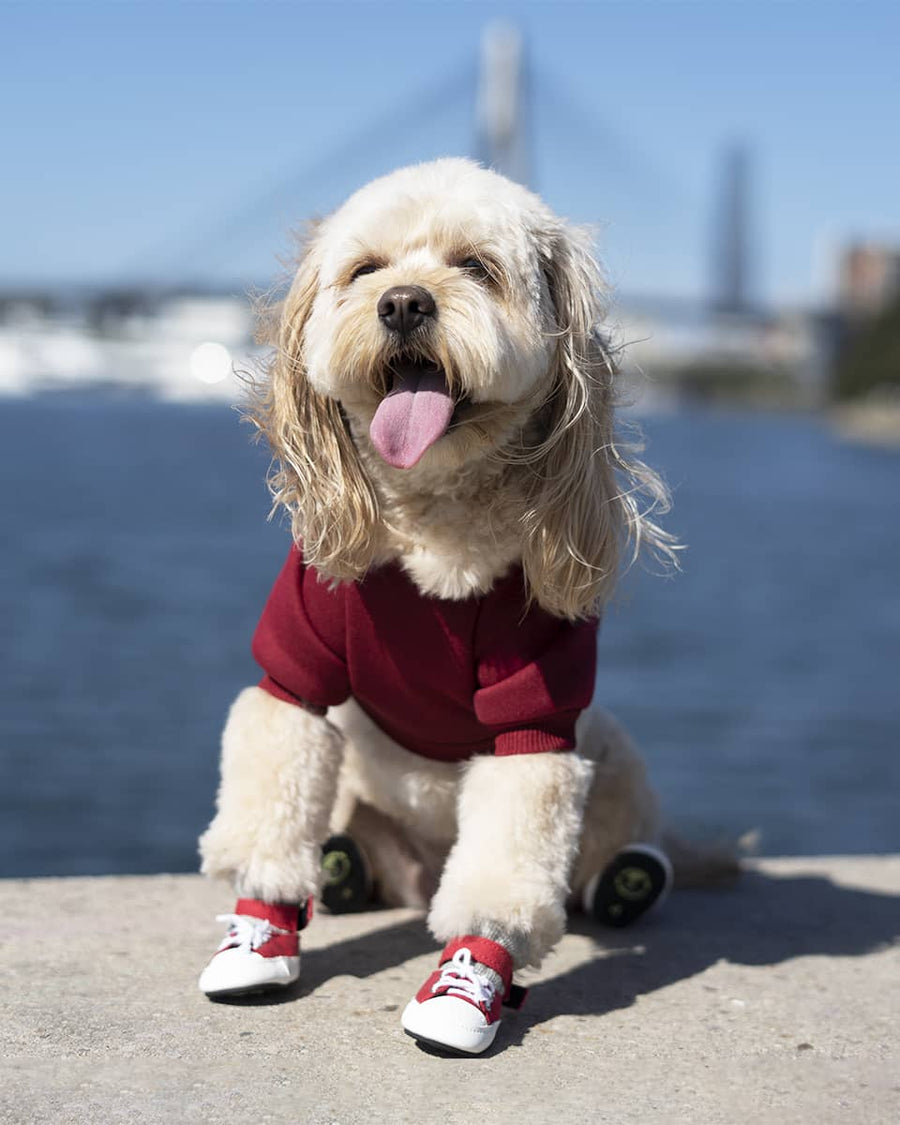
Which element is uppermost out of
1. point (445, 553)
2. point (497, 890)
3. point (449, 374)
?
point (449, 374)

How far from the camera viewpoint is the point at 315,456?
8.59 feet

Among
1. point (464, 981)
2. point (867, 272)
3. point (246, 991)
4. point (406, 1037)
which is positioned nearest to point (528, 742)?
point (464, 981)

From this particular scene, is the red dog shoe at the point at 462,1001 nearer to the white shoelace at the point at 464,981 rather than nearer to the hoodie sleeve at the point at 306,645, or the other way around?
the white shoelace at the point at 464,981

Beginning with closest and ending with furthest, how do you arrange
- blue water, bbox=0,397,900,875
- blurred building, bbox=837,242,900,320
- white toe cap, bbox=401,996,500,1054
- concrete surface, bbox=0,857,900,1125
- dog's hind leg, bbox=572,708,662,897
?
concrete surface, bbox=0,857,900,1125
white toe cap, bbox=401,996,500,1054
dog's hind leg, bbox=572,708,662,897
blue water, bbox=0,397,900,875
blurred building, bbox=837,242,900,320

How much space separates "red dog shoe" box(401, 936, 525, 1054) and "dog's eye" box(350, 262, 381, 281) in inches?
44.2

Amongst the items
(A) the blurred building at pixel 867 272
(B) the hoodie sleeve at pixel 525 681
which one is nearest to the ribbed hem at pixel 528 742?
(B) the hoodie sleeve at pixel 525 681

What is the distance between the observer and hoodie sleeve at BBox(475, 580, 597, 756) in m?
2.57

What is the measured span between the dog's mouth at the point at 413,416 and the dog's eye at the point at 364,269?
A: 0.18 metres

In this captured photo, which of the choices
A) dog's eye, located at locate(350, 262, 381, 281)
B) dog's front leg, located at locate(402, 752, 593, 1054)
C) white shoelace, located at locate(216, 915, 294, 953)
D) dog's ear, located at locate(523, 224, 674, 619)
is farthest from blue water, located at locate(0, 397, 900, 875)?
white shoelace, located at locate(216, 915, 294, 953)

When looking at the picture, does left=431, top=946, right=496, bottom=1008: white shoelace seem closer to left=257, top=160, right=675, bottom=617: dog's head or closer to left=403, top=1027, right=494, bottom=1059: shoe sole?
left=403, top=1027, right=494, bottom=1059: shoe sole

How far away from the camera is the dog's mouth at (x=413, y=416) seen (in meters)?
2.42

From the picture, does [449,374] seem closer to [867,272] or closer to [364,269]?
[364,269]

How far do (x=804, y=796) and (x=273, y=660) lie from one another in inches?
219

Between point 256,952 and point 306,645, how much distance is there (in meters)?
0.54
